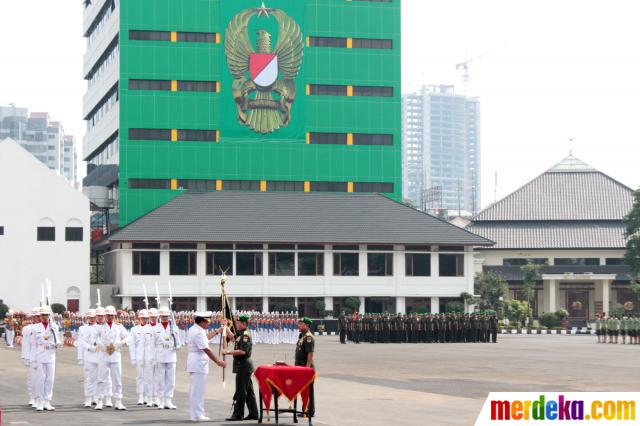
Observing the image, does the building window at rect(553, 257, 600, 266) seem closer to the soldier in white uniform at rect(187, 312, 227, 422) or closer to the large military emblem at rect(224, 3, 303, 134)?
the large military emblem at rect(224, 3, 303, 134)

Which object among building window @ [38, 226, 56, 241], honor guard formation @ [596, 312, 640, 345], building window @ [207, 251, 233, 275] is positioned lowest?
honor guard formation @ [596, 312, 640, 345]

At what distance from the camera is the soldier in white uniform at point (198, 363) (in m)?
23.8

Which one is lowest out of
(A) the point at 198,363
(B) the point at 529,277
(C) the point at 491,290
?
(A) the point at 198,363

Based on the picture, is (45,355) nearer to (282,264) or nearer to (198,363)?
(198,363)

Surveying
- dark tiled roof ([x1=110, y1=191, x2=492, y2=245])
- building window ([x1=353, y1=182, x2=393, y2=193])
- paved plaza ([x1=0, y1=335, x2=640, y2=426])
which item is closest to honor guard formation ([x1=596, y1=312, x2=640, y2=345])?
paved plaza ([x1=0, y1=335, x2=640, y2=426])

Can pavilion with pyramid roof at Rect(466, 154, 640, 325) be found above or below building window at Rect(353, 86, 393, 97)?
below

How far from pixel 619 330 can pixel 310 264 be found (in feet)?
86.9

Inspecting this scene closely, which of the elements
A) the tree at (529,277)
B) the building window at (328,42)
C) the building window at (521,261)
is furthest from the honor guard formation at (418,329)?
the building window at (521,261)

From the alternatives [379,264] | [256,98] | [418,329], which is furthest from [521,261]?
[418,329]

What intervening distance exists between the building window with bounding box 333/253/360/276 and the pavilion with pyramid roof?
24.9 metres

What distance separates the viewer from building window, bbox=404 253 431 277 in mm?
88562

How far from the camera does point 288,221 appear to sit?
87.6 m

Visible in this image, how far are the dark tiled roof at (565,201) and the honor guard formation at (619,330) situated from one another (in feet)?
142

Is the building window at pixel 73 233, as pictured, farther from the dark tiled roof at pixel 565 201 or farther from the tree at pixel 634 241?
the tree at pixel 634 241
